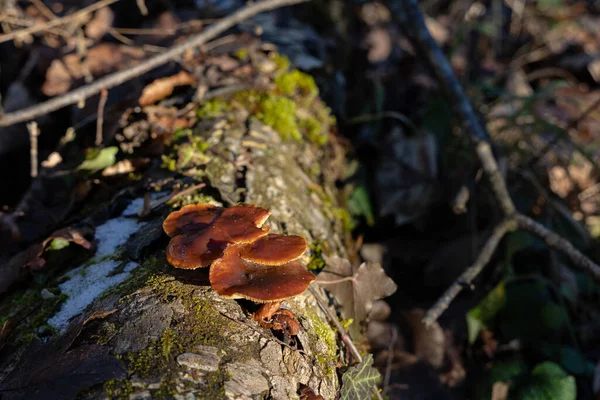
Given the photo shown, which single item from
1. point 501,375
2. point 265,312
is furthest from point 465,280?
point 265,312

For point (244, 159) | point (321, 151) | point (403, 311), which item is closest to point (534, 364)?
point (403, 311)

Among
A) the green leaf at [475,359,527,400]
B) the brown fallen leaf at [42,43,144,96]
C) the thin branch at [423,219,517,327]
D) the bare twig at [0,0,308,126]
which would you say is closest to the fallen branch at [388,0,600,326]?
the thin branch at [423,219,517,327]

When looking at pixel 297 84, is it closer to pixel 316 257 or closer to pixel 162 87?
pixel 162 87

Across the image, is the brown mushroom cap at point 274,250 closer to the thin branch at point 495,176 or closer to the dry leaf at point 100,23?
the thin branch at point 495,176

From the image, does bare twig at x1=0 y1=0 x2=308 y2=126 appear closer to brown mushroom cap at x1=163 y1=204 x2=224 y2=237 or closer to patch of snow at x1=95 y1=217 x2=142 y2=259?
patch of snow at x1=95 y1=217 x2=142 y2=259

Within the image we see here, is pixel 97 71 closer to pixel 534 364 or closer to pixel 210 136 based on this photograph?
pixel 210 136

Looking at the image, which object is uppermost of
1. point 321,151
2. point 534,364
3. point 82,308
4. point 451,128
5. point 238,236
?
point 238,236
